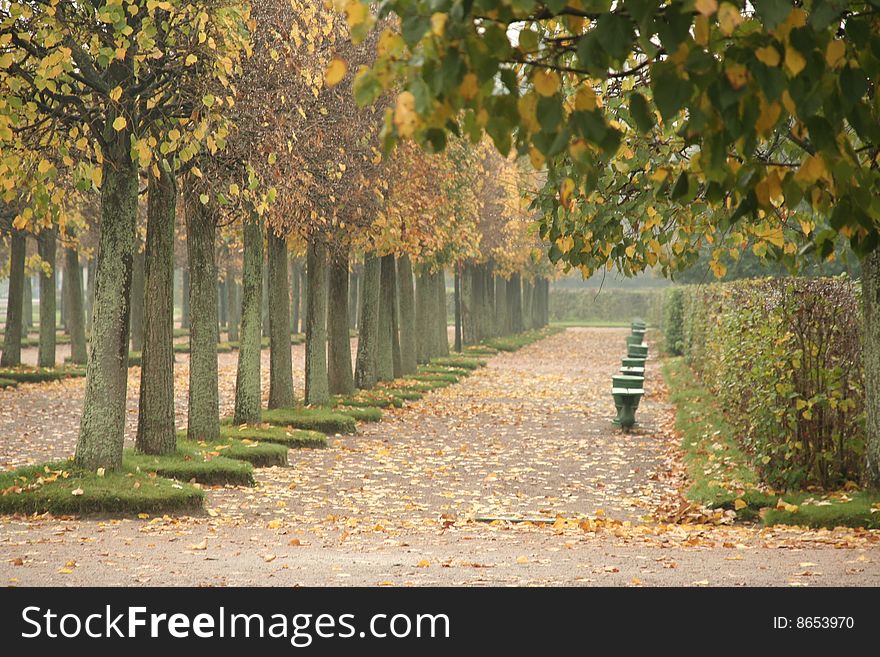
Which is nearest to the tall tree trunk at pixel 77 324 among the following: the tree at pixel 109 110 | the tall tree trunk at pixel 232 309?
the tall tree trunk at pixel 232 309

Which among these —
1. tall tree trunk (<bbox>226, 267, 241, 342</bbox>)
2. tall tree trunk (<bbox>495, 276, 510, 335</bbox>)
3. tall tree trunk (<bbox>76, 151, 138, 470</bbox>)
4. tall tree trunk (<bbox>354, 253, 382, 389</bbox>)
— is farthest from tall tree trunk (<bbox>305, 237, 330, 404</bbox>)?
tall tree trunk (<bbox>495, 276, 510, 335</bbox>)

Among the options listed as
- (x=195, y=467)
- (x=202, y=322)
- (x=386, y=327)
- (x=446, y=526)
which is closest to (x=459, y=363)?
(x=386, y=327)

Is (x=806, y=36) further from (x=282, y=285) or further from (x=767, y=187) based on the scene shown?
(x=282, y=285)

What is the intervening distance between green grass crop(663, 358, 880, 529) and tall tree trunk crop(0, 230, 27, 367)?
636 inches

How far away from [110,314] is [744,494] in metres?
6.53

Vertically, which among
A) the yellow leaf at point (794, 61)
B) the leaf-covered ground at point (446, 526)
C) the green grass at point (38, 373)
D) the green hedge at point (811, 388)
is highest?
the yellow leaf at point (794, 61)

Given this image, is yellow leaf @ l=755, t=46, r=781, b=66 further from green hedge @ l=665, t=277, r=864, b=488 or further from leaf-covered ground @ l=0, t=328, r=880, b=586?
green hedge @ l=665, t=277, r=864, b=488

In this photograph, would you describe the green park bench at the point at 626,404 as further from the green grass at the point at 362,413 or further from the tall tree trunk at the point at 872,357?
the tall tree trunk at the point at 872,357

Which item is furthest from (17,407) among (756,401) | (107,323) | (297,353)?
(297,353)

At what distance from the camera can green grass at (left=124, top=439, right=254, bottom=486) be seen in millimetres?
12367

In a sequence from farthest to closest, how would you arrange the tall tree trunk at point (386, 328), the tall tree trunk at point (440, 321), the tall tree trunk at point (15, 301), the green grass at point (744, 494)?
the tall tree trunk at point (440, 321) → the tall tree trunk at point (15, 301) → the tall tree trunk at point (386, 328) → the green grass at point (744, 494)

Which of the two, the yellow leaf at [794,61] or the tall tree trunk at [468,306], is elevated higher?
the yellow leaf at [794,61]

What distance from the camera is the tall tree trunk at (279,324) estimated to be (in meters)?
18.0

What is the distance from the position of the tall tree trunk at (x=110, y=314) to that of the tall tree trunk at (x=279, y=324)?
6.57 meters
